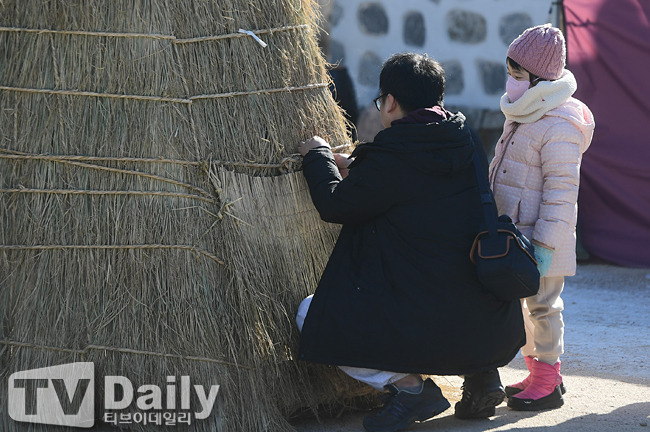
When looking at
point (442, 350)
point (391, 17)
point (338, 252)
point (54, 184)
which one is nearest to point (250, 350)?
point (338, 252)

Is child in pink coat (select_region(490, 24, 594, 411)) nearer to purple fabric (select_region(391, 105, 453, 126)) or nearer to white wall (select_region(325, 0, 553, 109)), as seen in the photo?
purple fabric (select_region(391, 105, 453, 126))

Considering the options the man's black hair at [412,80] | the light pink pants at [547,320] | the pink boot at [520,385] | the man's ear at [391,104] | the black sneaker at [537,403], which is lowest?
the black sneaker at [537,403]

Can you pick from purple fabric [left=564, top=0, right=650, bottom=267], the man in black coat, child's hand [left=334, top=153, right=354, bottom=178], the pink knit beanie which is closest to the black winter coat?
the man in black coat

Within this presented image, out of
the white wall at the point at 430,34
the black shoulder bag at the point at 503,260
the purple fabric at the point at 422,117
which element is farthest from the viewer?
the white wall at the point at 430,34

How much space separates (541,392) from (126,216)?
166cm

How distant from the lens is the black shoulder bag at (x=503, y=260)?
9.02 feet

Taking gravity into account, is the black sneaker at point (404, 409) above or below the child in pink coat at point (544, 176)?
below

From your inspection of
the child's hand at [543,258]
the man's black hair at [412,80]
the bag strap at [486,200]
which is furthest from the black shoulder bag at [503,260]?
the man's black hair at [412,80]

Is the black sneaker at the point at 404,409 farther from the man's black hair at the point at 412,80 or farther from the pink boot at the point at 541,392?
the man's black hair at the point at 412,80

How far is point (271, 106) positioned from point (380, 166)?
0.52 meters

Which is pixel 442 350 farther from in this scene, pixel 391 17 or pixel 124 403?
pixel 391 17

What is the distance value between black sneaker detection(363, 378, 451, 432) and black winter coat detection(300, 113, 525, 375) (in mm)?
128

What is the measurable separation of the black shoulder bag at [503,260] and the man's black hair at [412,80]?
41 centimetres

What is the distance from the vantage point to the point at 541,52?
10.4ft
